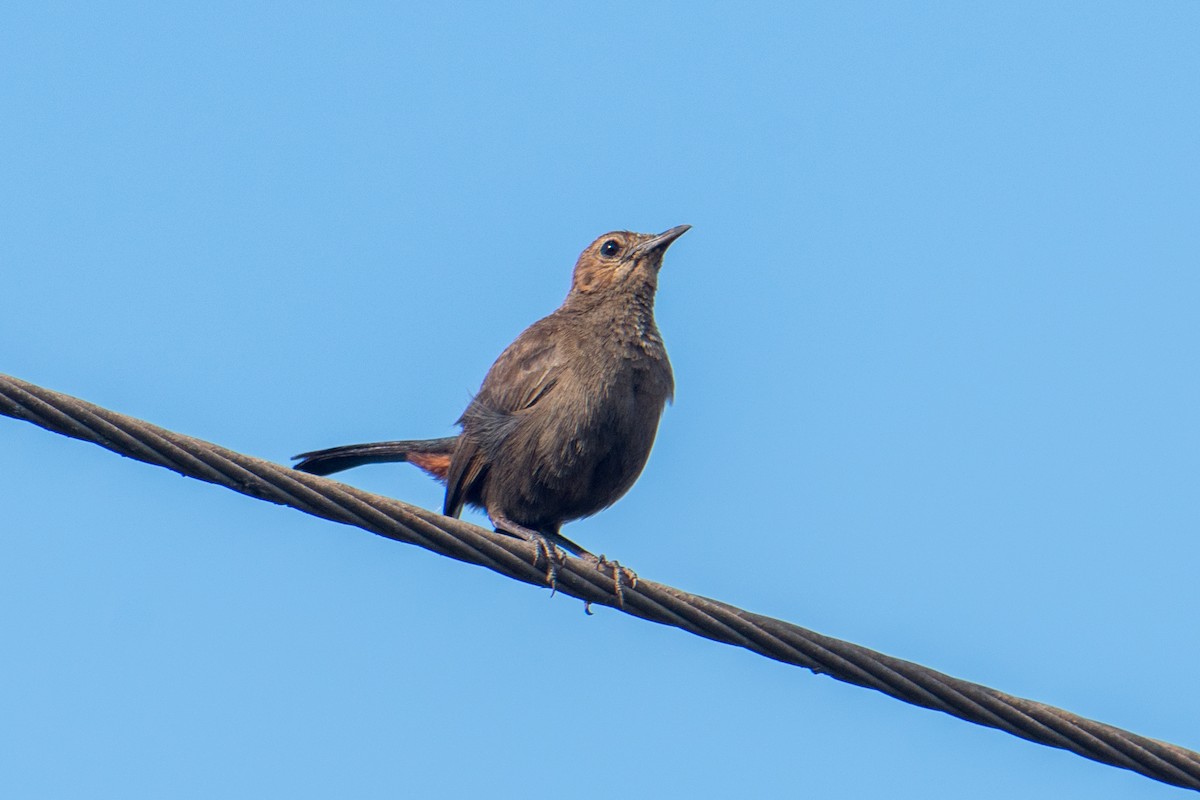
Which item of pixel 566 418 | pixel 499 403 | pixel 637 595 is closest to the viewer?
pixel 637 595

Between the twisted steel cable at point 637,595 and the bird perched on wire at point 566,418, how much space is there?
2198 mm

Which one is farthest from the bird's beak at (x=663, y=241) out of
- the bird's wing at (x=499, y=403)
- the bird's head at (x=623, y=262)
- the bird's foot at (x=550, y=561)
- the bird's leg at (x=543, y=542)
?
the bird's foot at (x=550, y=561)

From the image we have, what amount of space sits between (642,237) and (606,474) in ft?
6.33

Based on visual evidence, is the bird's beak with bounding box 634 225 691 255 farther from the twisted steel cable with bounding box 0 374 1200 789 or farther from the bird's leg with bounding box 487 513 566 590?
the twisted steel cable with bounding box 0 374 1200 789

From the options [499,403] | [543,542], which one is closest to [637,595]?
[543,542]

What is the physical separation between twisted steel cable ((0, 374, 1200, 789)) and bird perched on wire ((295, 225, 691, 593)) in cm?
220

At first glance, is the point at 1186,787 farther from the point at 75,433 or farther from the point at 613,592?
the point at 75,433

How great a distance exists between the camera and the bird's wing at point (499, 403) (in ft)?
26.5

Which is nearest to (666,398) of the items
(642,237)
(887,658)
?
(642,237)

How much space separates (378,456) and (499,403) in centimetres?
143

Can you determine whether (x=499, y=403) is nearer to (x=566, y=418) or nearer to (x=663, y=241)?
(x=566, y=418)

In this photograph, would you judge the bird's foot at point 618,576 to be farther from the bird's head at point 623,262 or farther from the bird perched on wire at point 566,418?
the bird's head at point 623,262

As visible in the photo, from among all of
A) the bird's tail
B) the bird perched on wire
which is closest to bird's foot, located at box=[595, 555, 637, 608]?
the bird perched on wire

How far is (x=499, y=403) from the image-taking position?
8.23 meters
